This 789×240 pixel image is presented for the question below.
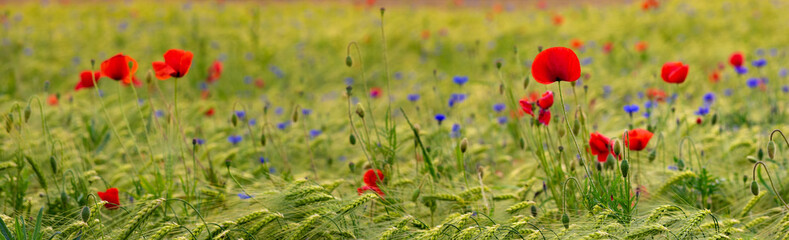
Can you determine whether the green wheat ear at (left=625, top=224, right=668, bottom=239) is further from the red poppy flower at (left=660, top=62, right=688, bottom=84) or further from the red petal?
the red petal

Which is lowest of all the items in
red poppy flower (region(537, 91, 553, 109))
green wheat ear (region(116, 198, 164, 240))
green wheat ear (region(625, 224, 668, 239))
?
green wheat ear (region(625, 224, 668, 239))

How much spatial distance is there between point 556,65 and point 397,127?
1266 mm

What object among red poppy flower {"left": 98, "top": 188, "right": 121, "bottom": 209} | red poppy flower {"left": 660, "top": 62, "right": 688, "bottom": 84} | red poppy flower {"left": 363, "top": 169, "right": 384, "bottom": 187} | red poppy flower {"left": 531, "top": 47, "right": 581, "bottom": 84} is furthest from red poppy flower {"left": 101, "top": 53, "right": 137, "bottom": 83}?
red poppy flower {"left": 660, "top": 62, "right": 688, "bottom": 84}

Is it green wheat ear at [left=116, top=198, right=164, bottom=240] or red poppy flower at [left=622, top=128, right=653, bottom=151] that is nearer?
green wheat ear at [left=116, top=198, right=164, bottom=240]

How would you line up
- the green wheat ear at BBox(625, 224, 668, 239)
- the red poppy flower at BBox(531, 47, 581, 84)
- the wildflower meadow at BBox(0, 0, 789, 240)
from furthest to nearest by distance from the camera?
1. the wildflower meadow at BBox(0, 0, 789, 240)
2. the red poppy flower at BBox(531, 47, 581, 84)
3. the green wheat ear at BBox(625, 224, 668, 239)

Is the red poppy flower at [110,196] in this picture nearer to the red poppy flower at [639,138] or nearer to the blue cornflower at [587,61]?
the red poppy flower at [639,138]

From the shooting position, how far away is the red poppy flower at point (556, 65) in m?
1.50

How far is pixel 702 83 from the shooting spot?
430cm

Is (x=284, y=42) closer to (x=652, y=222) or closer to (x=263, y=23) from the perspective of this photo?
(x=263, y=23)

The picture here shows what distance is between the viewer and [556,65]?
152 centimetres

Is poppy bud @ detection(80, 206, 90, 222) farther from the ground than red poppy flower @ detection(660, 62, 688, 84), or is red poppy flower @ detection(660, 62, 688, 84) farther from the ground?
red poppy flower @ detection(660, 62, 688, 84)

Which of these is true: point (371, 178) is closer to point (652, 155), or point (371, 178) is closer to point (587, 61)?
point (652, 155)

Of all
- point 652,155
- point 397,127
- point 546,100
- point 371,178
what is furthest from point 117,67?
point 652,155

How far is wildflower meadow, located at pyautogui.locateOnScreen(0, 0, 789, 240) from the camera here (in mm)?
1630
